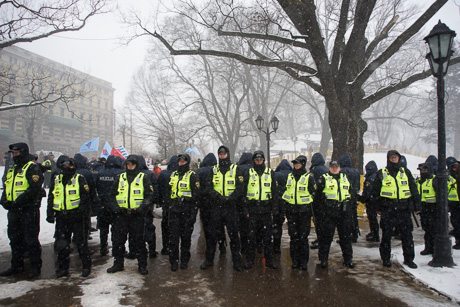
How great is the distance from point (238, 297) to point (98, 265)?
9.64 ft

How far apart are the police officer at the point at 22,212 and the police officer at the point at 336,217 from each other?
489 centimetres

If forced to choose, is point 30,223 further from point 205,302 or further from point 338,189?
point 338,189

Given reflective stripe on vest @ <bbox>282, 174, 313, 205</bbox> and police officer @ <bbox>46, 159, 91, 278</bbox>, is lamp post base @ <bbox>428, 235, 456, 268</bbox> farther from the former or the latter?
police officer @ <bbox>46, 159, 91, 278</bbox>

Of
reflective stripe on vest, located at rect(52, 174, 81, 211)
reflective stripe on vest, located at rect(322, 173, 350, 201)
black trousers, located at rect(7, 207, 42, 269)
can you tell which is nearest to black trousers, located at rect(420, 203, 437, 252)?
reflective stripe on vest, located at rect(322, 173, 350, 201)

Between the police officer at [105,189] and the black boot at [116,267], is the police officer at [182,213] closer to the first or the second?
the black boot at [116,267]

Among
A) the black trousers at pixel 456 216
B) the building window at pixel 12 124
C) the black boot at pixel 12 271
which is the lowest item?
the black boot at pixel 12 271

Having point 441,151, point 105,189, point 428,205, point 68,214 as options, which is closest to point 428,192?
point 428,205

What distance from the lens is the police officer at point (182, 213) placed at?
546 centimetres

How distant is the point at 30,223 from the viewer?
5.21 m

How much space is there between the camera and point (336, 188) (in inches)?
220

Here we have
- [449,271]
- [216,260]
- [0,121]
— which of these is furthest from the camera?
[0,121]

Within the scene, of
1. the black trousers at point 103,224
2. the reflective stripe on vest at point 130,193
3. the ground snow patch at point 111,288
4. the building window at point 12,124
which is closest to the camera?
the ground snow patch at point 111,288

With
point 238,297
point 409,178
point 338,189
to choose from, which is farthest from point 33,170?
point 409,178

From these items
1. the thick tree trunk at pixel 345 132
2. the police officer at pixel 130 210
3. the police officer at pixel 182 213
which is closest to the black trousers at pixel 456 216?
the thick tree trunk at pixel 345 132
